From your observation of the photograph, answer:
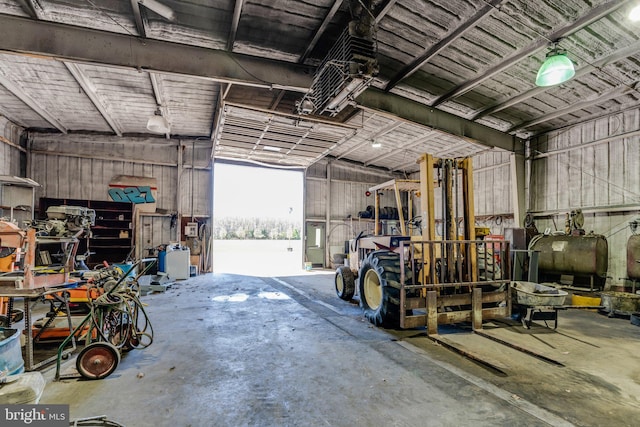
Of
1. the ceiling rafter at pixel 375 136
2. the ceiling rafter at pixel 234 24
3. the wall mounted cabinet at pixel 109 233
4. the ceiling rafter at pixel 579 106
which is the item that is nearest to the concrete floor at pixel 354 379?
the ceiling rafter at pixel 234 24

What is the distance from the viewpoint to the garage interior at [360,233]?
310 cm

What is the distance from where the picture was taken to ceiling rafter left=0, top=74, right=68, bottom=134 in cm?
732

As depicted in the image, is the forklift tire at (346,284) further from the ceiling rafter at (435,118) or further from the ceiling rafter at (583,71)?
the ceiling rafter at (583,71)

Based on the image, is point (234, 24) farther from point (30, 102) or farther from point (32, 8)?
point (30, 102)

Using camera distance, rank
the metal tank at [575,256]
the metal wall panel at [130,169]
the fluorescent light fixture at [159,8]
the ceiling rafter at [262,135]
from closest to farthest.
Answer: the fluorescent light fixture at [159,8]
the metal tank at [575,256]
the ceiling rafter at [262,135]
the metal wall panel at [130,169]

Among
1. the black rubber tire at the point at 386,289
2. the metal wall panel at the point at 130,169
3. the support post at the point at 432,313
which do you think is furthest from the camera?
the metal wall panel at the point at 130,169

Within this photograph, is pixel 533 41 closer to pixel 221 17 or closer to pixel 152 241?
pixel 221 17

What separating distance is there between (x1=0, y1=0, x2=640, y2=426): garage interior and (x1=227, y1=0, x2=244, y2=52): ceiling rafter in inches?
1.7

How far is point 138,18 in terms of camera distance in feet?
16.3

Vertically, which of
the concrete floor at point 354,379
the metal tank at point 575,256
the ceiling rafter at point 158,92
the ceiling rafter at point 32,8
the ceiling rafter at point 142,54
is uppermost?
the ceiling rafter at point 158,92

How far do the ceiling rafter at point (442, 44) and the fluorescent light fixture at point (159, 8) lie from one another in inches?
180

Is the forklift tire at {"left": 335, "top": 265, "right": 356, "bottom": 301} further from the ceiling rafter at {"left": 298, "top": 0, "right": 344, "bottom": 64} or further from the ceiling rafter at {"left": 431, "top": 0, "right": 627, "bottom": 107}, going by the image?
the ceiling rafter at {"left": 431, "top": 0, "right": 627, "bottom": 107}

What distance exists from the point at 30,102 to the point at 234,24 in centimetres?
722

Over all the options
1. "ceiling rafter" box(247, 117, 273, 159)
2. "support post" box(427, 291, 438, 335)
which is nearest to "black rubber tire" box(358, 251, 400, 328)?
"support post" box(427, 291, 438, 335)
